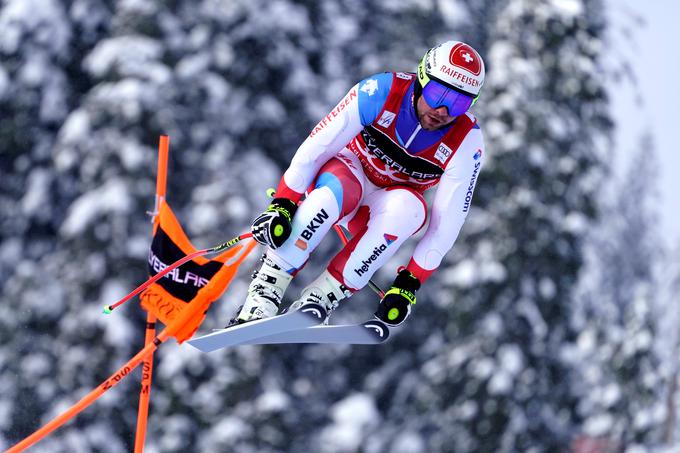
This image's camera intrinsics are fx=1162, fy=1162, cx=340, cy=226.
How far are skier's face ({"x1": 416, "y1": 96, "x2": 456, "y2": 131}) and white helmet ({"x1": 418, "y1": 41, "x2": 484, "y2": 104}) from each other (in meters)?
0.10

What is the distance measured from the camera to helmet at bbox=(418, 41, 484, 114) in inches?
213

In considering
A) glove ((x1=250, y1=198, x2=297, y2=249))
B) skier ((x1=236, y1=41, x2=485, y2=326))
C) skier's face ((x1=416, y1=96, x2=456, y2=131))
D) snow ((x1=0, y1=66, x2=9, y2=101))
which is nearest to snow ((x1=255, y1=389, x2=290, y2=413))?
snow ((x1=0, y1=66, x2=9, y2=101))

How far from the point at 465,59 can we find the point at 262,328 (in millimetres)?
1613

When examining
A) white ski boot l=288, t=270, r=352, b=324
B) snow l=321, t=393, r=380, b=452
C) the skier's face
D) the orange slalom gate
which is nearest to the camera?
the skier's face

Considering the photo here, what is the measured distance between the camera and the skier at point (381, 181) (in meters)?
5.54

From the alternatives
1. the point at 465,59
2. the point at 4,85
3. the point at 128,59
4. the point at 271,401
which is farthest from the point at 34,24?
the point at 465,59

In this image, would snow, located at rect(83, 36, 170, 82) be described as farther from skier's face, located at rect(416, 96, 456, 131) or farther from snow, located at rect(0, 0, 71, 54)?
skier's face, located at rect(416, 96, 456, 131)

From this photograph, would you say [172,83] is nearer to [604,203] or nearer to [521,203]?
[521,203]

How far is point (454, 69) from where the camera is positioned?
17.8ft

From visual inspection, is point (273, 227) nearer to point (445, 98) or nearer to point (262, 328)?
point (262, 328)

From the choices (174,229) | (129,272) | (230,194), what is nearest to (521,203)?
(230,194)

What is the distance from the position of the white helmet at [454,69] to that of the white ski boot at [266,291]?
1199 millimetres

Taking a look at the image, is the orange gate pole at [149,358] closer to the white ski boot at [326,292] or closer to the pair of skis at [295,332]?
the pair of skis at [295,332]

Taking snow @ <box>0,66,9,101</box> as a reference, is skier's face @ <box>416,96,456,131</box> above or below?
above
